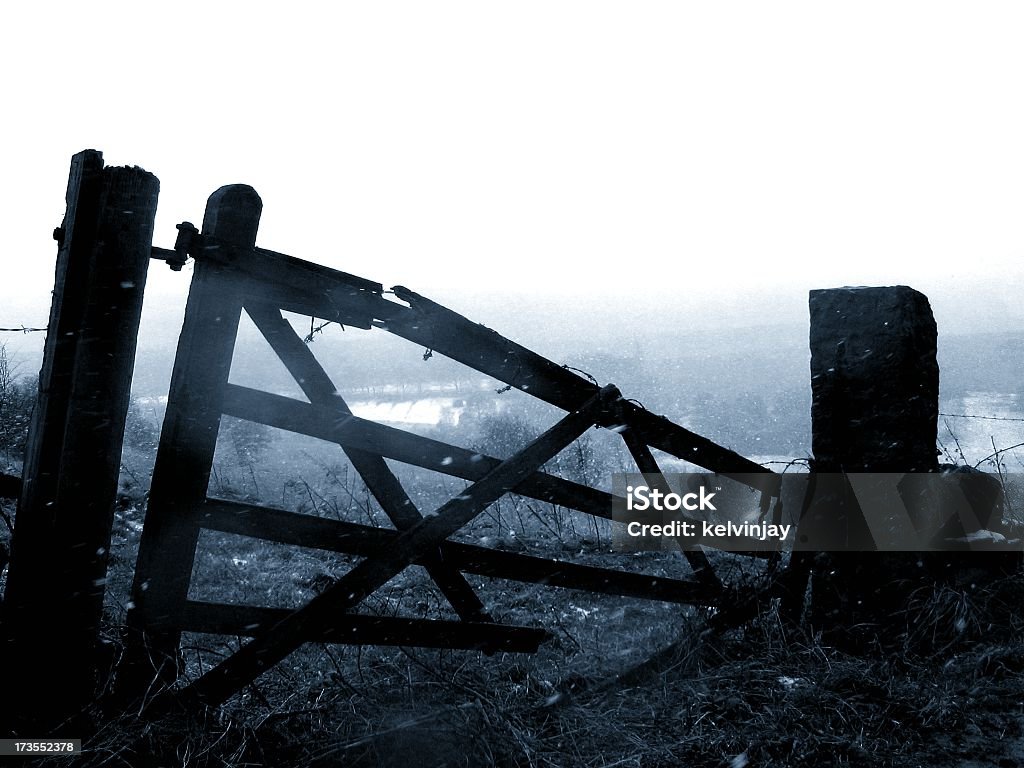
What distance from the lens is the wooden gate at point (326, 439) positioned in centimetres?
231

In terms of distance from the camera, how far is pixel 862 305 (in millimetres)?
3938

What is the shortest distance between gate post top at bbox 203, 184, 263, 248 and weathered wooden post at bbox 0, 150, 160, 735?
0.19 meters

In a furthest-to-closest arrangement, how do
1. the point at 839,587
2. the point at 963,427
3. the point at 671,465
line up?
the point at 963,427 → the point at 671,465 → the point at 839,587

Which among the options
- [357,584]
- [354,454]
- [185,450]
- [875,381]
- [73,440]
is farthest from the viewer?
[875,381]

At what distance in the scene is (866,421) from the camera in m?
3.93

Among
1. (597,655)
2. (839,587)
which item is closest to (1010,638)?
(839,587)

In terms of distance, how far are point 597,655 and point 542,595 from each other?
1.24 meters

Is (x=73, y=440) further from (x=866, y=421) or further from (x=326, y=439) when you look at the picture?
(x=866, y=421)

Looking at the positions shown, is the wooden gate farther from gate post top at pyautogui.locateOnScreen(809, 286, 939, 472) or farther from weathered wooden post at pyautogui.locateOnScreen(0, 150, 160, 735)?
gate post top at pyautogui.locateOnScreen(809, 286, 939, 472)

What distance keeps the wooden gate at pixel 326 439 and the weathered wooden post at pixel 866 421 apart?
1.43m

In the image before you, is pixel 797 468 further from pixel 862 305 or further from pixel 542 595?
pixel 542 595

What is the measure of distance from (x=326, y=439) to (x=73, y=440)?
0.80m

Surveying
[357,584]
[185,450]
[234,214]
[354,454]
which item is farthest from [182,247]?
[357,584]

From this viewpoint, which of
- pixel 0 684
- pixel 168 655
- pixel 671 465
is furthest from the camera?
pixel 671 465
